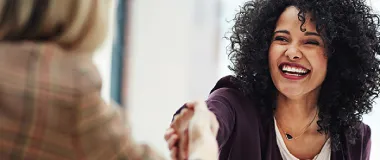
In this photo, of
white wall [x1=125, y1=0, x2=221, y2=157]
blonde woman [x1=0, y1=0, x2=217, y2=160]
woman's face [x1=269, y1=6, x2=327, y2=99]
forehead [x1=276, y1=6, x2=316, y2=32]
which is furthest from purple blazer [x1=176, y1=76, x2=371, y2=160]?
white wall [x1=125, y1=0, x2=221, y2=157]

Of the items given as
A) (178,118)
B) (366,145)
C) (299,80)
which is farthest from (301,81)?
(178,118)

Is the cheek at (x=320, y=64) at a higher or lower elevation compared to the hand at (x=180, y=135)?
higher

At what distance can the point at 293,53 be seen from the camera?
1630mm

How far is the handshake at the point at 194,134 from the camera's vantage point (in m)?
1.11

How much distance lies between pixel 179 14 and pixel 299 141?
1549 mm

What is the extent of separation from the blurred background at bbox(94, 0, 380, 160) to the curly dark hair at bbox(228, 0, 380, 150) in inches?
54.0

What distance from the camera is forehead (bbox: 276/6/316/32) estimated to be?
5.45 feet

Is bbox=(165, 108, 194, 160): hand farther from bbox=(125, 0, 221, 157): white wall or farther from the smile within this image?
bbox=(125, 0, 221, 157): white wall

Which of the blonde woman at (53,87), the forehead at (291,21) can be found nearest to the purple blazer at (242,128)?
the forehead at (291,21)

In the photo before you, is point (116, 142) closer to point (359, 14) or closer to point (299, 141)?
point (299, 141)

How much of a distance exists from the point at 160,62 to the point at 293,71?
5.27 ft

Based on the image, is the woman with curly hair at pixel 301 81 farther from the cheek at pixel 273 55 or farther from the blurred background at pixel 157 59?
the blurred background at pixel 157 59

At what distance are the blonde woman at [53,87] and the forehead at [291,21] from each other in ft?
2.70

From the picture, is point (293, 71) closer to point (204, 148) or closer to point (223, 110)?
point (223, 110)
